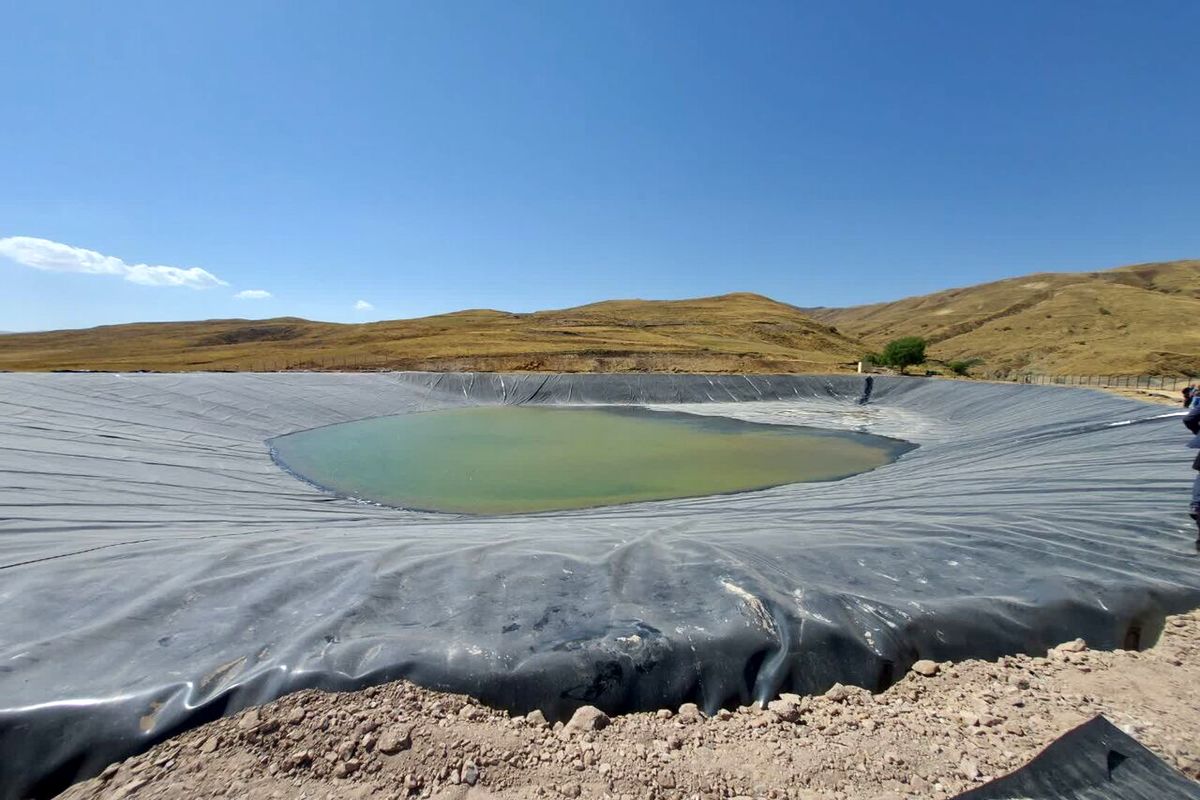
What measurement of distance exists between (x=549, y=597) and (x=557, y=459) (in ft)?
30.2

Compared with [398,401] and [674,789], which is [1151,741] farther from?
[398,401]

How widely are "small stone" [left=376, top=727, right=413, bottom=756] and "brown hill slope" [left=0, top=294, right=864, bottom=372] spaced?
30.4m

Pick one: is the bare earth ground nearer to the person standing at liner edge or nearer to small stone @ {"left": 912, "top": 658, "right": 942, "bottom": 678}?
small stone @ {"left": 912, "top": 658, "right": 942, "bottom": 678}

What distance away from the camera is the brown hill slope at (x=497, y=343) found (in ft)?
113

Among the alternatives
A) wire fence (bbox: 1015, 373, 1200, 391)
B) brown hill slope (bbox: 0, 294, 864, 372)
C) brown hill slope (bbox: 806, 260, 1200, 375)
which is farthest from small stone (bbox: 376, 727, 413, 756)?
brown hill slope (bbox: 806, 260, 1200, 375)

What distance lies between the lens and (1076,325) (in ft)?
166

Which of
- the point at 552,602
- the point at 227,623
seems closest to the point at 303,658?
the point at 227,623

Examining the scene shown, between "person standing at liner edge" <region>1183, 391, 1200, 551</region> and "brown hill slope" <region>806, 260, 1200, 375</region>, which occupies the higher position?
"brown hill slope" <region>806, 260, 1200, 375</region>

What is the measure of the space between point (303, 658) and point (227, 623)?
72 centimetres

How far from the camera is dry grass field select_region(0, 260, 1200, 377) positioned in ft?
112

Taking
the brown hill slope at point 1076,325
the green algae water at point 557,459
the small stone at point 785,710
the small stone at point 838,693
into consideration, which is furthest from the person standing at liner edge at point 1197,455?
the brown hill slope at point 1076,325

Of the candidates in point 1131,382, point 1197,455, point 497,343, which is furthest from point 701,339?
point 1197,455

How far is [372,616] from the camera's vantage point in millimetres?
2986

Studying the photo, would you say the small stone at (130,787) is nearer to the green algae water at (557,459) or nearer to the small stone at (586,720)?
the small stone at (586,720)
